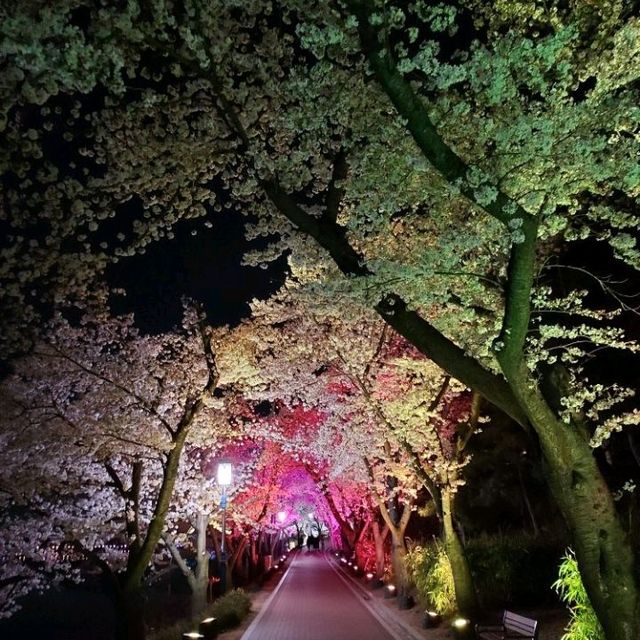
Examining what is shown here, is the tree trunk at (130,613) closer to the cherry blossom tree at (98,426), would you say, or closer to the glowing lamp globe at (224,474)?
the cherry blossom tree at (98,426)

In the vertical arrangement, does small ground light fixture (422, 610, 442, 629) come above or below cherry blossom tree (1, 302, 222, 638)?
below

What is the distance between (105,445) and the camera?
1392cm

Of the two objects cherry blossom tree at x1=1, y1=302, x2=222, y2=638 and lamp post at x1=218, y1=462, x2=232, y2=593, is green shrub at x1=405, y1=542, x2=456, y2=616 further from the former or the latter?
cherry blossom tree at x1=1, y1=302, x2=222, y2=638

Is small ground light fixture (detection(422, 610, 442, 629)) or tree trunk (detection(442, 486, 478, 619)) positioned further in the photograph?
small ground light fixture (detection(422, 610, 442, 629))

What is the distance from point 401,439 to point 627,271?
5859 millimetres

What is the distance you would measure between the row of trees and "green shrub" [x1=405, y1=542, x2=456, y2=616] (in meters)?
7.36

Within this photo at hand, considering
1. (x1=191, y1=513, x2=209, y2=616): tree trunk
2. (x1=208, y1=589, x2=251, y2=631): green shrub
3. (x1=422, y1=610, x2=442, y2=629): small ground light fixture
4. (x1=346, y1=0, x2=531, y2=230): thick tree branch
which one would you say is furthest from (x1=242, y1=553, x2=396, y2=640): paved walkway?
(x1=346, y1=0, x2=531, y2=230): thick tree branch

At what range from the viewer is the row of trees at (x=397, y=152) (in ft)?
17.9

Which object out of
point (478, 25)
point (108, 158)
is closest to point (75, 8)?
point (108, 158)

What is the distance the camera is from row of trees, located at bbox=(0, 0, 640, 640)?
546cm

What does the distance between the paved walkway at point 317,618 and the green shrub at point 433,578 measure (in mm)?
1328

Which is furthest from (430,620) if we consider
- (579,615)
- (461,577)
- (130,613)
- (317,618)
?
(130,613)

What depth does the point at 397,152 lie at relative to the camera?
265 inches

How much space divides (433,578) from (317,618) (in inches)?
137
